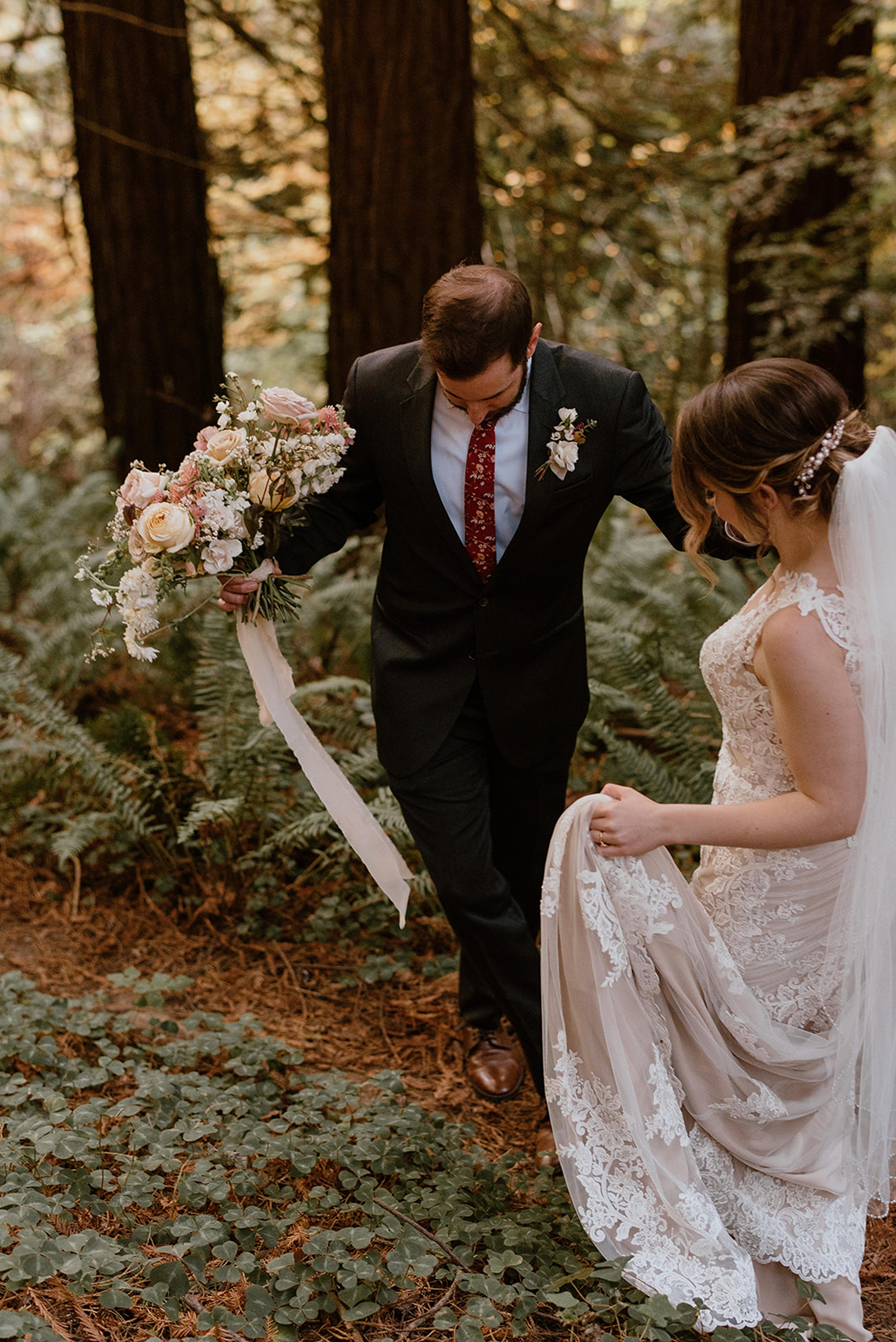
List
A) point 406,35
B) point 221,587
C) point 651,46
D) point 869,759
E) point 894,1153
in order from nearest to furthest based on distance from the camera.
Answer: point 869,759
point 894,1153
point 221,587
point 406,35
point 651,46

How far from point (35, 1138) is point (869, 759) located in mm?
2067

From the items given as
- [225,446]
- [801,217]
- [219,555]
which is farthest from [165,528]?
[801,217]

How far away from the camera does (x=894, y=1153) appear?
2459 mm

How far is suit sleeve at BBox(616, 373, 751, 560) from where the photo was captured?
289cm

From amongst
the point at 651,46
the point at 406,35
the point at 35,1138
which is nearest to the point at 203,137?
the point at 406,35

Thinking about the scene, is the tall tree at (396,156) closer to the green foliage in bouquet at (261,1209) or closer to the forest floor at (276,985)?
the forest floor at (276,985)

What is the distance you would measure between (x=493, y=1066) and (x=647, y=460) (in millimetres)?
1838

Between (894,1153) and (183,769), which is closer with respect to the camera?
(894,1153)

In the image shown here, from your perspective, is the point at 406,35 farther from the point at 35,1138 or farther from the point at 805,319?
the point at 35,1138

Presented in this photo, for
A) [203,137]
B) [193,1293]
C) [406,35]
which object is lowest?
[193,1293]

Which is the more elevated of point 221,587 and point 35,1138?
point 221,587

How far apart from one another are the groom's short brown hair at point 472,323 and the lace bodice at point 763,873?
32.5 inches

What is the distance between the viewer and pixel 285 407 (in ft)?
9.13

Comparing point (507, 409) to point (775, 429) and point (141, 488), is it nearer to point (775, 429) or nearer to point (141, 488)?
point (775, 429)
